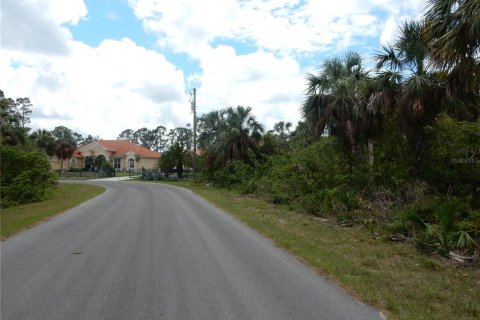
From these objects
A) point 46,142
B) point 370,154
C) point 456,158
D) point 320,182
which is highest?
point 46,142

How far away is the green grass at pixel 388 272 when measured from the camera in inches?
222

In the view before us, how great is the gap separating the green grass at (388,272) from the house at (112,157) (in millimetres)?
72748

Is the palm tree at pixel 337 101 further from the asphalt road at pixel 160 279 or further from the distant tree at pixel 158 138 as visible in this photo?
the distant tree at pixel 158 138

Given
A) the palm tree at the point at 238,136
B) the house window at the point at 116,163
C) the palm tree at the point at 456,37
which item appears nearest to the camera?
the palm tree at the point at 456,37

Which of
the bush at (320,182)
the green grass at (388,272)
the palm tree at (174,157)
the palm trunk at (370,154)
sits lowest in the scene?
the green grass at (388,272)

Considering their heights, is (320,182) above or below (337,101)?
below

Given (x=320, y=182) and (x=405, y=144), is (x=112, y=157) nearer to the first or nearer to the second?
(x=320, y=182)

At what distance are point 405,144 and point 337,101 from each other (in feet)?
15.4

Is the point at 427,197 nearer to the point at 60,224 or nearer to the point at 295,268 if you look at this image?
the point at 295,268

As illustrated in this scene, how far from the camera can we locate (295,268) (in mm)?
7777

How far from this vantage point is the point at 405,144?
16359 mm

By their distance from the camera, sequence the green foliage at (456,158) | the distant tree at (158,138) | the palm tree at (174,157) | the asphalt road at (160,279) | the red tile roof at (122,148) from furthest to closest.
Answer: the distant tree at (158,138)
the red tile roof at (122,148)
the palm tree at (174,157)
the green foliage at (456,158)
the asphalt road at (160,279)

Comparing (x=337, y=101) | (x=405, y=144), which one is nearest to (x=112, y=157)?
(x=337, y=101)

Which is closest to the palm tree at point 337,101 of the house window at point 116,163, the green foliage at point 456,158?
the green foliage at point 456,158
